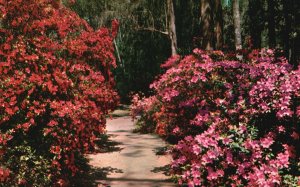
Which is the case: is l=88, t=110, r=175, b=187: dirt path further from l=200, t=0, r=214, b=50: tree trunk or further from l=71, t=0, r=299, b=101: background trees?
l=71, t=0, r=299, b=101: background trees

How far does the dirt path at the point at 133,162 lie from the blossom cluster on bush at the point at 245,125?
1.71 m

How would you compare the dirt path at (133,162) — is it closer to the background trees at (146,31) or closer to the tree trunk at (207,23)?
the tree trunk at (207,23)

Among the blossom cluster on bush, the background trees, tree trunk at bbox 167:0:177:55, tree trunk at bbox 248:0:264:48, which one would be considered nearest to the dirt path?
the blossom cluster on bush

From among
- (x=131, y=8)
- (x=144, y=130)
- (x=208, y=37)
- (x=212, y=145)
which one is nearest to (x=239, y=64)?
(x=212, y=145)

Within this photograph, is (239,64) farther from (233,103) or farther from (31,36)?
(31,36)

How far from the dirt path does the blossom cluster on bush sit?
1706 mm

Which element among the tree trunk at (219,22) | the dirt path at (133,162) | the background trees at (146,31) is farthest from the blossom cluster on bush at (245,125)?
the background trees at (146,31)

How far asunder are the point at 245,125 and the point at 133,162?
14.4 ft

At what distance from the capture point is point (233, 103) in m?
6.33

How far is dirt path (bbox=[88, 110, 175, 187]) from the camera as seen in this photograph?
785cm

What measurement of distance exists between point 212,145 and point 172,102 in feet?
6.85

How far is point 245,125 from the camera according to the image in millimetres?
5828

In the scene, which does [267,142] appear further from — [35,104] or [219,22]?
[219,22]

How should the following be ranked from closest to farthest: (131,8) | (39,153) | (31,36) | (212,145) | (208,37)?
1. (212,145)
2. (39,153)
3. (31,36)
4. (208,37)
5. (131,8)
